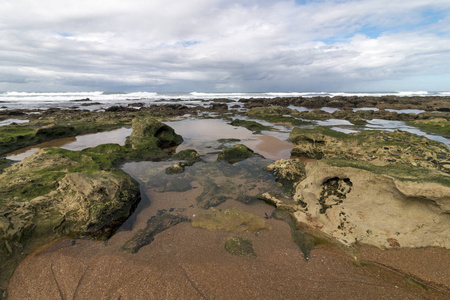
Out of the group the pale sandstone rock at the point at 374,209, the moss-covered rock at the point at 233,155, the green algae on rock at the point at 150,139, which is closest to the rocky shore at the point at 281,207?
the pale sandstone rock at the point at 374,209

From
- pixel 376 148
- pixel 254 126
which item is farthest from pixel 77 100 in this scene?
pixel 376 148

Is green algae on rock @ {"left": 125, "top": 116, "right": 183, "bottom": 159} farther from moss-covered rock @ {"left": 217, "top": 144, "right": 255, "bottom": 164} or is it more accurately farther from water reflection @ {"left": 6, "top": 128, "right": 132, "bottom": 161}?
moss-covered rock @ {"left": 217, "top": 144, "right": 255, "bottom": 164}

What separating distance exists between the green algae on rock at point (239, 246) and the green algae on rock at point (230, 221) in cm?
38

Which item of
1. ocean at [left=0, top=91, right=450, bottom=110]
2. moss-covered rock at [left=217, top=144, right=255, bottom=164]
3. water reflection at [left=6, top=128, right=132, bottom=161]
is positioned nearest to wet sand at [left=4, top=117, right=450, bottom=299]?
moss-covered rock at [left=217, top=144, right=255, bottom=164]

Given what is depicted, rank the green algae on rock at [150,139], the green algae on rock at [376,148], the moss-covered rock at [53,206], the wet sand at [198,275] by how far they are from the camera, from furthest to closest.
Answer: the green algae on rock at [150,139] < the green algae on rock at [376,148] < the moss-covered rock at [53,206] < the wet sand at [198,275]

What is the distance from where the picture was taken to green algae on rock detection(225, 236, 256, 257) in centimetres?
401

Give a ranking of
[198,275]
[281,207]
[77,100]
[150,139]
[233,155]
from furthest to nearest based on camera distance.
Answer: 1. [77,100]
2. [150,139]
3. [233,155]
4. [281,207]
5. [198,275]

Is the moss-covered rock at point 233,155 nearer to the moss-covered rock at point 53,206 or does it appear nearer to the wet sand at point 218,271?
the moss-covered rock at point 53,206

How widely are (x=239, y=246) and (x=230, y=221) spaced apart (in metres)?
0.91

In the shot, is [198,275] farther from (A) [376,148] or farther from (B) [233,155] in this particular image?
(A) [376,148]

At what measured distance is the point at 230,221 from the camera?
5.03 meters

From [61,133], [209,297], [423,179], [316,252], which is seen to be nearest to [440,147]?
[423,179]

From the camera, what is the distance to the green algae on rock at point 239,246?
401cm

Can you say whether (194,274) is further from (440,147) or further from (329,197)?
(440,147)
